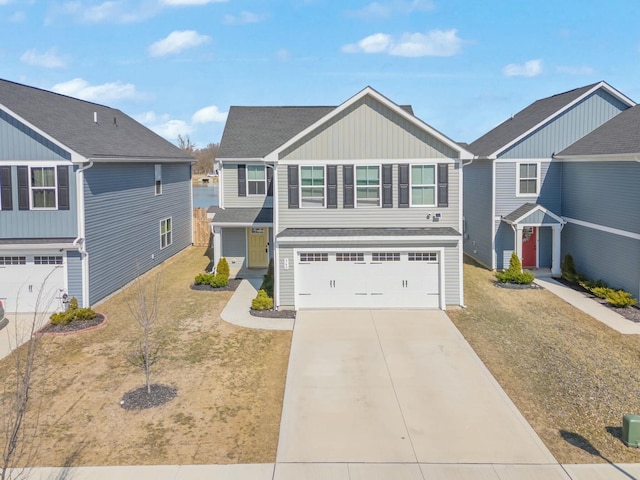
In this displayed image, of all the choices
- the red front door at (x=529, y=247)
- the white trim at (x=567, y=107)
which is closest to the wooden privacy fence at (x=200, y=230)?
the white trim at (x=567, y=107)

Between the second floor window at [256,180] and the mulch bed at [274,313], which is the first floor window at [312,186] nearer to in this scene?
the mulch bed at [274,313]

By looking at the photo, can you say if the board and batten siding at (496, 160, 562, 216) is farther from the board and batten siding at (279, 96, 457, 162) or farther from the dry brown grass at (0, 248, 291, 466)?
the dry brown grass at (0, 248, 291, 466)

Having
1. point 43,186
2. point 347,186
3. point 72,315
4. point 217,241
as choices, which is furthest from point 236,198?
point 72,315

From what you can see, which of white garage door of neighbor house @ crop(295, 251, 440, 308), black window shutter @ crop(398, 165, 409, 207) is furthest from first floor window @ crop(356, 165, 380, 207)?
white garage door of neighbor house @ crop(295, 251, 440, 308)

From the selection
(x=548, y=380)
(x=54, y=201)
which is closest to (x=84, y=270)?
(x=54, y=201)

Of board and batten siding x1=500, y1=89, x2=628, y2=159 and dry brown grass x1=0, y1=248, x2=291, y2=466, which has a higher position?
board and batten siding x1=500, y1=89, x2=628, y2=159
